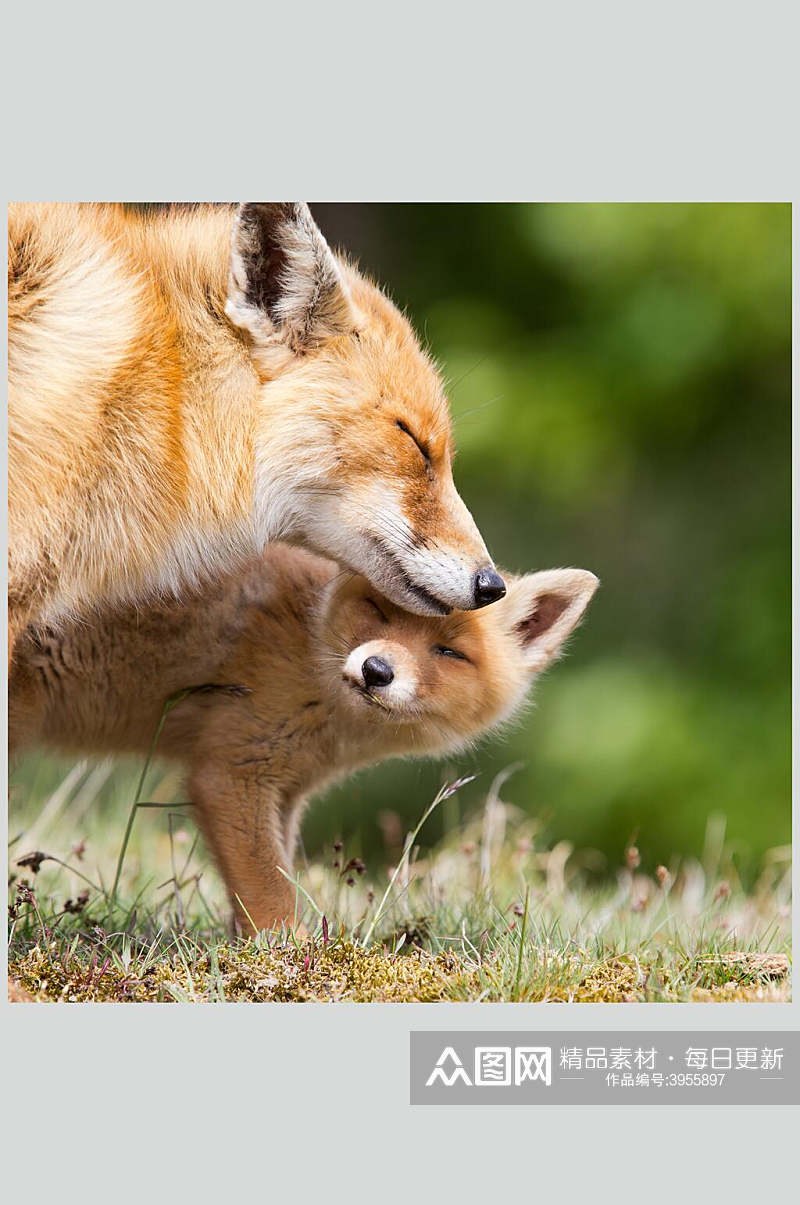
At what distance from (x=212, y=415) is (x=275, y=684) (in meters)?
1.42

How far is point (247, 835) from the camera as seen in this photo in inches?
206

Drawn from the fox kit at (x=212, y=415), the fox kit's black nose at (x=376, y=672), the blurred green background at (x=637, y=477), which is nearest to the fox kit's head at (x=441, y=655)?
the fox kit's black nose at (x=376, y=672)

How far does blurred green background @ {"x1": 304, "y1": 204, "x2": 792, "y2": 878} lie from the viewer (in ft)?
30.3

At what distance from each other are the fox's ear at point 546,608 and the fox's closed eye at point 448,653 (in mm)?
447

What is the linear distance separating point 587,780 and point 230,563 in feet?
20.0

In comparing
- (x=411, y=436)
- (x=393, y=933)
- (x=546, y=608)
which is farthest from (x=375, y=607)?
(x=393, y=933)

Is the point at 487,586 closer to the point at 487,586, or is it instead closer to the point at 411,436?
the point at 487,586

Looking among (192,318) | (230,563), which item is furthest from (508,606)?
(192,318)

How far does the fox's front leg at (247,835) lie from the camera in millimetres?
5137

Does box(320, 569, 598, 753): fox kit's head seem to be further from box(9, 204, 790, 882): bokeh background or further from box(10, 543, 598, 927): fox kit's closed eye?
box(9, 204, 790, 882): bokeh background

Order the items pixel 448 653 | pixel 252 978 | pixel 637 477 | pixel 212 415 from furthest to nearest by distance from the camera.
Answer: pixel 637 477 < pixel 448 653 < pixel 212 415 < pixel 252 978

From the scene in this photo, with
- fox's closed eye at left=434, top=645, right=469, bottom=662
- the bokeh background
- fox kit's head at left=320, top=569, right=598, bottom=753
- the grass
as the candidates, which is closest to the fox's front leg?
the grass

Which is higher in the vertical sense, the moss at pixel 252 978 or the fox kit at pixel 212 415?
the fox kit at pixel 212 415

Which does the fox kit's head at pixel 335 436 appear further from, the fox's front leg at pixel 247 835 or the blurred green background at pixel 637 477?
the blurred green background at pixel 637 477
